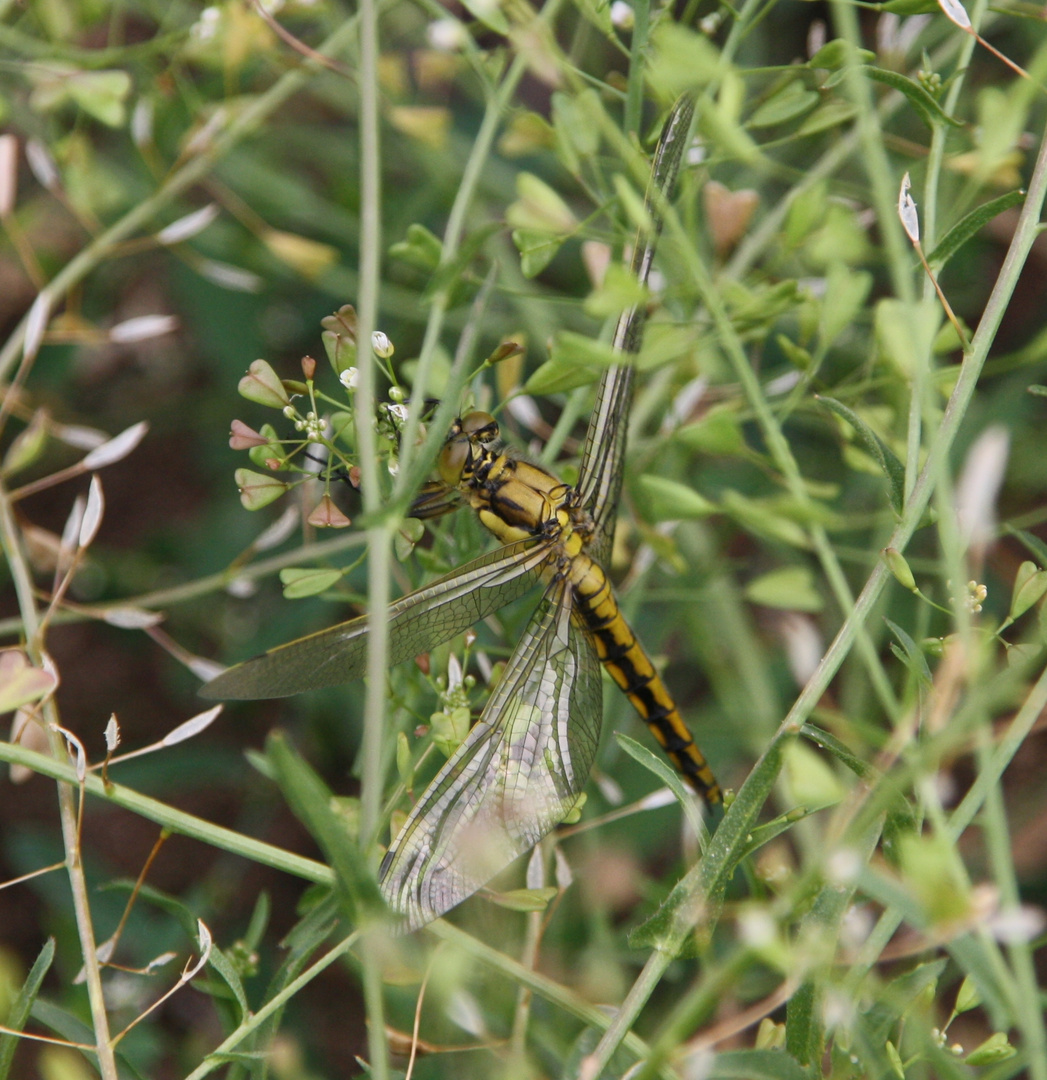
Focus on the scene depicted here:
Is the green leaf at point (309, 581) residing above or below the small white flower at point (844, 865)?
below

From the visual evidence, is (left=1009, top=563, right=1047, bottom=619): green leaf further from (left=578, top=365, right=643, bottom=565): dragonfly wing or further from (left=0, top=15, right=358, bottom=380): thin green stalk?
(left=0, top=15, right=358, bottom=380): thin green stalk

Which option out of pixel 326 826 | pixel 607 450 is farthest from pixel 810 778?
pixel 607 450

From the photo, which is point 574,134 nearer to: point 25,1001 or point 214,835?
point 214,835

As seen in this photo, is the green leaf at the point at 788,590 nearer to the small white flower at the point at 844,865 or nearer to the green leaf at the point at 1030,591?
the green leaf at the point at 1030,591

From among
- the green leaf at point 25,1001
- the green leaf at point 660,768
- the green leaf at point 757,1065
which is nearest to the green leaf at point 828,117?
the green leaf at point 660,768

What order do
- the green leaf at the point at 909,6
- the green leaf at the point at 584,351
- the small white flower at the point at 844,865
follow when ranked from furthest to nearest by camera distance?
1. the green leaf at the point at 909,6
2. the green leaf at the point at 584,351
3. the small white flower at the point at 844,865

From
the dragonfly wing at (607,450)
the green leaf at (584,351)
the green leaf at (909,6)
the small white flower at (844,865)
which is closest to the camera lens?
the small white flower at (844,865)

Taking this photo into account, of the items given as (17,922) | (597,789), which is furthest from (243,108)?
(17,922)

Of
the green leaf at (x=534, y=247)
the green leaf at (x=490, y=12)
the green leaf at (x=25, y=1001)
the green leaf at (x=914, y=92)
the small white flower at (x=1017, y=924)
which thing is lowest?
the green leaf at (x=25, y=1001)

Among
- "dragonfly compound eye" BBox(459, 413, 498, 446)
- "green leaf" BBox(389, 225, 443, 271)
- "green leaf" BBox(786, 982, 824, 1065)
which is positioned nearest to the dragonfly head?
"dragonfly compound eye" BBox(459, 413, 498, 446)
